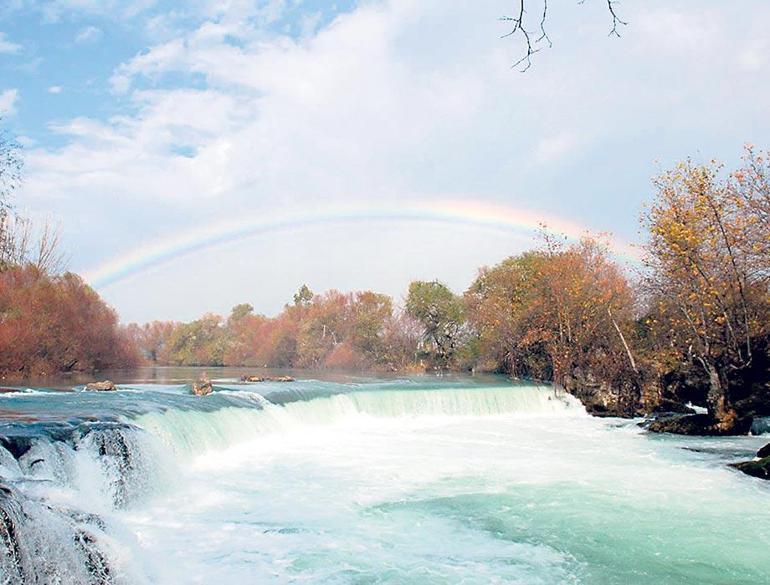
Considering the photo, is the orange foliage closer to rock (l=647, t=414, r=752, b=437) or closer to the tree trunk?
rock (l=647, t=414, r=752, b=437)

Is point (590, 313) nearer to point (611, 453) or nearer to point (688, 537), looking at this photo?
point (611, 453)

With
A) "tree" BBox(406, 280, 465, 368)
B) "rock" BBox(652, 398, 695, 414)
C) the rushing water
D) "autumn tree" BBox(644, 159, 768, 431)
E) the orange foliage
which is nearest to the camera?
the rushing water

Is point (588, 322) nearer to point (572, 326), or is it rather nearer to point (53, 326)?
point (572, 326)

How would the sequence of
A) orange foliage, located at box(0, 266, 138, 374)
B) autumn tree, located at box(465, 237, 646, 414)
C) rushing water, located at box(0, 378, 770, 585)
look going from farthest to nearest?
orange foliage, located at box(0, 266, 138, 374)
autumn tree, located at box(465, 237, 646, 414)
rushing water, located at box(0, 378, 770, 585)

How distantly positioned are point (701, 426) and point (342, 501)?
442 inches

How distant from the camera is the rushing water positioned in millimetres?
6668

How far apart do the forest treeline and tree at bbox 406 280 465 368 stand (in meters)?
0.09

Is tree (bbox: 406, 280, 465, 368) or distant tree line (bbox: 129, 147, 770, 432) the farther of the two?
tree (bbox: 406, 280, 465, 368)

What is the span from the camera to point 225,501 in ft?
32.7

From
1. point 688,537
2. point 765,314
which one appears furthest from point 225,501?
point 765,314

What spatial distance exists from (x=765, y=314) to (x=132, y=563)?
17478 mm

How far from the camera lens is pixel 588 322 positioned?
25859 millimetres

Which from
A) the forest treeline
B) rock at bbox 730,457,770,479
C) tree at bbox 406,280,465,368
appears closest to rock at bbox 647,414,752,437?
the forest treeline

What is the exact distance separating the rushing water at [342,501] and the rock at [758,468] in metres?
0.36
